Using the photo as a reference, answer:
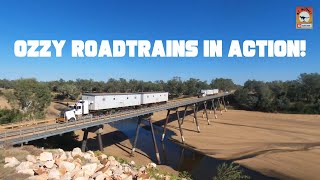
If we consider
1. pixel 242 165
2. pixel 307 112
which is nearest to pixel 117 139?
pixel 242 165

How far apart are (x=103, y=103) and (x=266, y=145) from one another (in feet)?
76.3

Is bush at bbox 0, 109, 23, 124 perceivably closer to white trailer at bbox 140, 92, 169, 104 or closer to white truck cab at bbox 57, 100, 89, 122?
white truck cab at bbox 57, 100, 89, 122

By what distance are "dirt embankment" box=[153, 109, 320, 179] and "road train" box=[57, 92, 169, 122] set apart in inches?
301

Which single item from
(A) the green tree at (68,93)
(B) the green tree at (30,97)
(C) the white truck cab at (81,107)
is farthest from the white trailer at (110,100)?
(A) the green tree at (68,93)

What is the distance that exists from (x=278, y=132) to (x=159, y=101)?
2427cm

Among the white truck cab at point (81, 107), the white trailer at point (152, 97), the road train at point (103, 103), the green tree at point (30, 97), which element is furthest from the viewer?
the white trailer at point (152, 97)

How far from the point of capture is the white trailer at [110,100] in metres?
39.8

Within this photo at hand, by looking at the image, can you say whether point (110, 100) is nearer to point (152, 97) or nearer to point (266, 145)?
point (152, 97)

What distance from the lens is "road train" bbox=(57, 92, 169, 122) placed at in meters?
32.8

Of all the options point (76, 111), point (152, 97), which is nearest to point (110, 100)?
point (76, 111)

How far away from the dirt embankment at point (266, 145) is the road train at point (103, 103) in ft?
25.1

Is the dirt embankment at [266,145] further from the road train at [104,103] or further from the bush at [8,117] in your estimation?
the bush at [8,117]

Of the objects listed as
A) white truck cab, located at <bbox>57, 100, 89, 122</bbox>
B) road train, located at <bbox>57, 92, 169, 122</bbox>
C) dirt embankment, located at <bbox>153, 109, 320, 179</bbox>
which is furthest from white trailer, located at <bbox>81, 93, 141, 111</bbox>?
dirt embankment, located at <bbox>153, 109, 320, 179</bbox>

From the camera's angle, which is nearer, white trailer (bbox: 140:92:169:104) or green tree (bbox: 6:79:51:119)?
green tree (bbox: 6:79:51:119)
